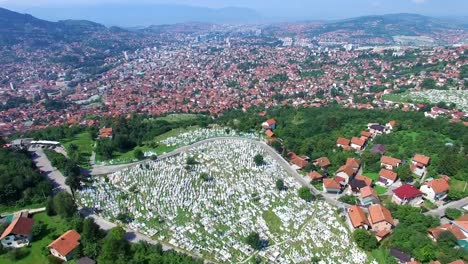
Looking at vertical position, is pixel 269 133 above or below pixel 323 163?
above

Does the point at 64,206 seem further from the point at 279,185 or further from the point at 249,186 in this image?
the point at 279,185

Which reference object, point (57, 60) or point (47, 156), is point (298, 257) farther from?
point (57, 60)

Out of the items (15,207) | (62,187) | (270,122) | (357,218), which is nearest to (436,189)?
(357,218)

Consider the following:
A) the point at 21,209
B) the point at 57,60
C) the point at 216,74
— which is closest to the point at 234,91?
the point at 216,74

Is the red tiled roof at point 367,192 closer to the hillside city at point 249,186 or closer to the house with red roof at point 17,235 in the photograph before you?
the hillside city at point 249,186

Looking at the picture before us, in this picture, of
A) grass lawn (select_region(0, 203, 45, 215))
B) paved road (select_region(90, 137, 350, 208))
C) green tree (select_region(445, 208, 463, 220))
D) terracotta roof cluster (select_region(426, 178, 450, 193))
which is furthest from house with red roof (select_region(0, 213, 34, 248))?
terracotta roof cluster (select_region(426, 178, 450, 193))

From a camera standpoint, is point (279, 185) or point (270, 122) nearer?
point (279, 185)
